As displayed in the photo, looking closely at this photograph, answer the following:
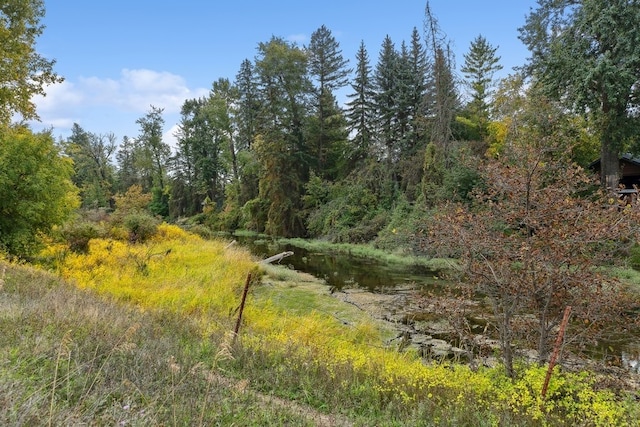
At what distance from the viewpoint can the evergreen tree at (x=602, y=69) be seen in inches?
585

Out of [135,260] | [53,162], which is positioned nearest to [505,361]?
[135,260]

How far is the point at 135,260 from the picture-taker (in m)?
11.3

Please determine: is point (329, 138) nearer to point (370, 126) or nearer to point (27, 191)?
point (370, 126)

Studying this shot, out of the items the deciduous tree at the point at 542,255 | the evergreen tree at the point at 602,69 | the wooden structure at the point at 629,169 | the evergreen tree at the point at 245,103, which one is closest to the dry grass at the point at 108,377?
the deciduous tree at the point at 542,255

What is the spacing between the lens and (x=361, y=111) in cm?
3300

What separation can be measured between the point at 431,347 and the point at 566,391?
3.32 m

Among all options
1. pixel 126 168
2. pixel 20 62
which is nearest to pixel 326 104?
pixel 20 62

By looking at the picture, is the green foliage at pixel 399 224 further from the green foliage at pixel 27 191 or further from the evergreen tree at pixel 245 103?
the evergreen tree at pixel 245 103

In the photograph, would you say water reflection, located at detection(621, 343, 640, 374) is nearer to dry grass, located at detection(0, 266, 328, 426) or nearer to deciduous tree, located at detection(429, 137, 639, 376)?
deciduous tree, located at detection(429, 137, 639, 376)

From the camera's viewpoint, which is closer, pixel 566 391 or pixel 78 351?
pixel 78 351

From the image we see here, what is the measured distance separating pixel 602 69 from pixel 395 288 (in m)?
12.3

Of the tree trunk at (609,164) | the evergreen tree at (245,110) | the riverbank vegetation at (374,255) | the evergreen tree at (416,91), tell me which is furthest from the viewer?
the evergreen tree at (245,110)

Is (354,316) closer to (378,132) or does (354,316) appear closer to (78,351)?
(78,351)

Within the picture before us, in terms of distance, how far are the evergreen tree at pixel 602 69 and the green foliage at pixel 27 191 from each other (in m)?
19.3
